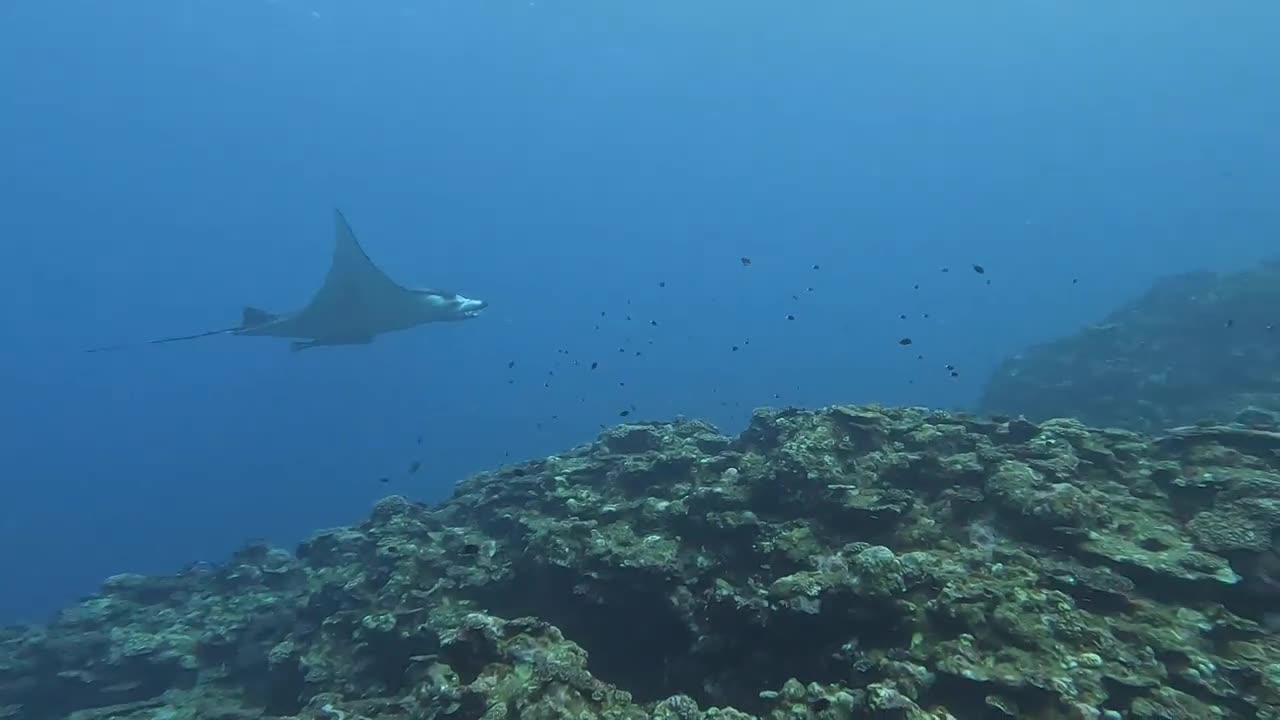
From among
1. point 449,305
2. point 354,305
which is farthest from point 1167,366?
point 354,305

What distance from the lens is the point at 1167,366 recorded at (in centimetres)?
2395

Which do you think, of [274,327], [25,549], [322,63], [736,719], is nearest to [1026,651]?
[736,719]

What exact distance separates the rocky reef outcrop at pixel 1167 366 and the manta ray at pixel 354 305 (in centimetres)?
1983

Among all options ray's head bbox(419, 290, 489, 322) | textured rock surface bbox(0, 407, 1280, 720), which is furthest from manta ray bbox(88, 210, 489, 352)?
textured rock surface bbox(0, 407, 1280, 720)

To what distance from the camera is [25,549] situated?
64.2m

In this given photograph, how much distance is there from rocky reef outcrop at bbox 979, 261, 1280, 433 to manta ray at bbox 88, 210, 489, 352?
19831mm

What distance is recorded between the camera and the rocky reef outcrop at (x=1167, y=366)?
2130 centimetres

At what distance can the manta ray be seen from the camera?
1980 cm

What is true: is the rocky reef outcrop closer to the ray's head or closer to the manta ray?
the ray's head

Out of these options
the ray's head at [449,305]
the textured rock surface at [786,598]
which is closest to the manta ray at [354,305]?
the ray's head at [449,305]

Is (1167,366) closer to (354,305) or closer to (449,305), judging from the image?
(449,305)

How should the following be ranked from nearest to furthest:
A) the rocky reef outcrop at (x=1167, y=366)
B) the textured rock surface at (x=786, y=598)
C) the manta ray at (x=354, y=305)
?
the textured rock surface at (x=786, y=598) → the manta ray at (x=354, y=305) → the rocky reef outcrop at (x=1167, y=366)

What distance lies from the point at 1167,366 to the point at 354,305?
86.7 ft

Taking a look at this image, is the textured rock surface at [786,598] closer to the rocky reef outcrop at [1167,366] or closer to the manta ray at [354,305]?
the manta ray at [354,305]
